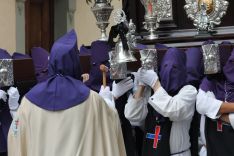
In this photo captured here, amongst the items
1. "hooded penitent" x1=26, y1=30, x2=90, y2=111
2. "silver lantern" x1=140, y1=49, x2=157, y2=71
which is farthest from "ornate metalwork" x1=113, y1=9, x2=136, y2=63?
"hooded penitent" x1=26, y1=30, x2=90, y2=111

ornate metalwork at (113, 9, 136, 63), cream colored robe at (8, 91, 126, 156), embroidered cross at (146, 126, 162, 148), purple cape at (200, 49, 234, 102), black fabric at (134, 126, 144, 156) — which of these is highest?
ornate metalwork at (113, 9, 136, 63)

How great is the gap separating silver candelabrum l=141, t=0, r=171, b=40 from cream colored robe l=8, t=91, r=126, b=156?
2.26m

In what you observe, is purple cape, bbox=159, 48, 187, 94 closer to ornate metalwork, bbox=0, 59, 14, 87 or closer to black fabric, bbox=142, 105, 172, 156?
black fabric, bbox=142, 105, 172, 156

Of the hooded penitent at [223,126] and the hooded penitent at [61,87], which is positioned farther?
the hooded penitent at [223,126]

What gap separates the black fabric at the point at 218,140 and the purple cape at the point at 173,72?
0.34m

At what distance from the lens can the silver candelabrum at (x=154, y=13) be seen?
4.62 m

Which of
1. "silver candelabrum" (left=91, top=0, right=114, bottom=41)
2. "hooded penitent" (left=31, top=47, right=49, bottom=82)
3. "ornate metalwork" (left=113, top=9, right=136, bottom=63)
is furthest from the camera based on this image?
"silver candelabrum" (left=91, top=0, right=114, bottom=41)

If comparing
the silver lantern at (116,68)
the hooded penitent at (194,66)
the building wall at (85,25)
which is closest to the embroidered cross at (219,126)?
the hooded penitent at (194,66)

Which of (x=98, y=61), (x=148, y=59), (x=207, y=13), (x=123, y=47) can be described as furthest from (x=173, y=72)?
(x=207, y=13)

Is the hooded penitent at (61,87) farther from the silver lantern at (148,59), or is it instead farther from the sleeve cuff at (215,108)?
the sleeve cuff at (215,108)

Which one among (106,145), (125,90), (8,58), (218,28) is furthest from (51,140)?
(218,28)

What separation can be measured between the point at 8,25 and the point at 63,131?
658 centimetres

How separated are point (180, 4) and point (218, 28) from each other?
599 millimetres

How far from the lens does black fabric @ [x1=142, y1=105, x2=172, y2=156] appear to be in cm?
315
